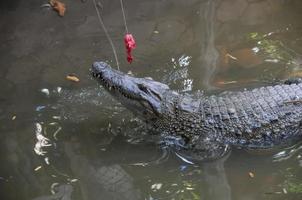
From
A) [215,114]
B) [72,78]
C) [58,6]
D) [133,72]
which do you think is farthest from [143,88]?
[58,6]

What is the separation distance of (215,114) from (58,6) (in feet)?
10.6

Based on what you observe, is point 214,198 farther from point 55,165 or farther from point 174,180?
point 55,165

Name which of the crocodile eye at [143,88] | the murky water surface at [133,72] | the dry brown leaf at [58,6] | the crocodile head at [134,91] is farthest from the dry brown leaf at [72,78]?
the dry brown leaf at [58,6]

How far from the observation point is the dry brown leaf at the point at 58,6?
21.6 ft

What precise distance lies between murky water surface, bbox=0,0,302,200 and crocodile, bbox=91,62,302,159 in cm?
14

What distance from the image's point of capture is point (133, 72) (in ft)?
18.1

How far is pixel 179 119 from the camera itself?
4539 millimetres

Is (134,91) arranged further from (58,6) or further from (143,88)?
(58,6)

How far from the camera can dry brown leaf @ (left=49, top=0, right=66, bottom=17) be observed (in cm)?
659

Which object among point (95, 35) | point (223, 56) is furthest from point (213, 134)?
point (95, 35)

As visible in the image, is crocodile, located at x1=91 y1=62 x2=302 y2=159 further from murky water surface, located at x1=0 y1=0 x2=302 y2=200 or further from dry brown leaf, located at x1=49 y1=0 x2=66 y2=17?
dry brown leaf, located at x1=49 y1=0 x2=66 y2=17

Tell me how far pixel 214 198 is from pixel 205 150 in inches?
19.1

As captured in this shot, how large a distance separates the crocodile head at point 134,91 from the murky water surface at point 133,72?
25cm

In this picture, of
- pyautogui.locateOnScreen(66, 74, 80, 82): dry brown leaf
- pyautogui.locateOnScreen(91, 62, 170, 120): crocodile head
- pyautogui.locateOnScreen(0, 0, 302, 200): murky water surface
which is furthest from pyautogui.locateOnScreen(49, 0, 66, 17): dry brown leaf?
pyautogui.locateOnScreen(91, 62, 170, 120): crocodile head
